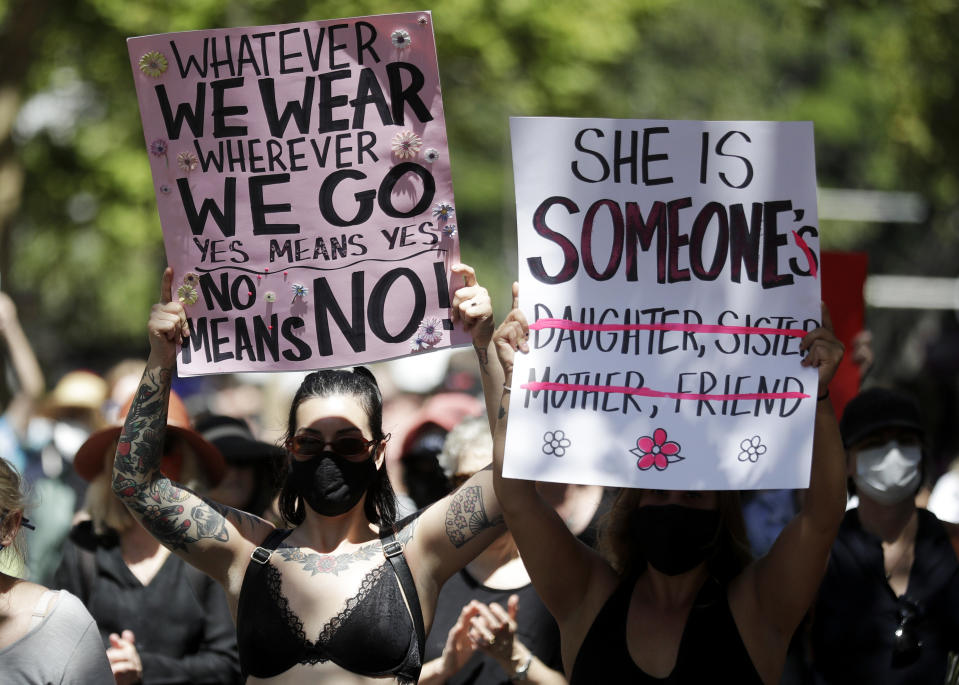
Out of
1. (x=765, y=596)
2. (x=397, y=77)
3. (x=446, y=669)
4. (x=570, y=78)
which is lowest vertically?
(x=446, y=669)

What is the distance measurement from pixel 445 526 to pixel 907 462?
2.13 metres

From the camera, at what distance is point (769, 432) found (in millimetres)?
3326

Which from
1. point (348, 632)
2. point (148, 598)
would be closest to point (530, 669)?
point (348, 632)

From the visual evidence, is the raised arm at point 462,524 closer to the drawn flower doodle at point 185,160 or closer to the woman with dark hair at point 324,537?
the woman with dark hair at point 324,537

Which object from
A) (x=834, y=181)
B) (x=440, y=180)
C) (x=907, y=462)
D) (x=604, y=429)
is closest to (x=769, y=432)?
(x=604, y=429)

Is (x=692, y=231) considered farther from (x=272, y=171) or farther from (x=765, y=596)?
(x=272, y=171)

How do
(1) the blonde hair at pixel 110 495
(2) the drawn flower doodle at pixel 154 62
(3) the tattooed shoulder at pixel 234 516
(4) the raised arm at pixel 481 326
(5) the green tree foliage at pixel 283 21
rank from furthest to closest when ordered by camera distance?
(5) the green tree foliage at pixel 283 21 → (1) the blonde hair at pixel 110 495 → (2) the drawn flower doodle at pixel 154 62 → (3) the tattooed shoulder at pixel 234 516 → (4) the raised arm at pixel 481 326

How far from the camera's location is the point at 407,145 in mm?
3920

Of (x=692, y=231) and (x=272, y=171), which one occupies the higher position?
(x=272, y=171)

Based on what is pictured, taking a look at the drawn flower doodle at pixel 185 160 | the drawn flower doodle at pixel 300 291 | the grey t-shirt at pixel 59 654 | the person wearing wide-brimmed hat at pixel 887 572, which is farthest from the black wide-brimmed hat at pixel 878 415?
the grey t-shirt at pixel 59 654

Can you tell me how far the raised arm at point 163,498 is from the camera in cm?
368

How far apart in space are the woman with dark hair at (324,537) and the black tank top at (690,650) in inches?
17.4

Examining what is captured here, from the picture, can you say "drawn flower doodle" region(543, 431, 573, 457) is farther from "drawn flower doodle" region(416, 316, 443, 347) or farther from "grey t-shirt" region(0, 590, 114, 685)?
"grey t-shirt" region(0, 590, 114, 685)

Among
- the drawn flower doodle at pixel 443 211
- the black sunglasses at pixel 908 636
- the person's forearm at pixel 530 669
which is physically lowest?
the black sunglasses at pixel 908 636
